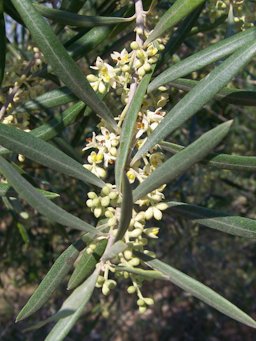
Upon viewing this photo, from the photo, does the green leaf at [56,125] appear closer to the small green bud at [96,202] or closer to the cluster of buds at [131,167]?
the cluster of buds at [131,167]

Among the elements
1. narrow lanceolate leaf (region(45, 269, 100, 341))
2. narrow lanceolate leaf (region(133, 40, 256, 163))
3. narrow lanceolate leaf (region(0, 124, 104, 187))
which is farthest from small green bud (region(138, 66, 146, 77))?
narrow lanceolate leaf (region(45, 269, 100, 341))

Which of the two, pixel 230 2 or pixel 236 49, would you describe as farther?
pixel 230 2

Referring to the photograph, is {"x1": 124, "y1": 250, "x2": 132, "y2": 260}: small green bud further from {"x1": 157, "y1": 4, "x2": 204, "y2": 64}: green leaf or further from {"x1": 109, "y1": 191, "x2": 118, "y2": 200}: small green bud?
{"x1": 157, "y1": 4, "x2": 204, "y2": 64}: green leaf

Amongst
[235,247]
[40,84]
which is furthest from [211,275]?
[40,84]

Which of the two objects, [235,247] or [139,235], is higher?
[139,235]

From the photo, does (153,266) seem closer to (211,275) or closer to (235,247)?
(211,275)

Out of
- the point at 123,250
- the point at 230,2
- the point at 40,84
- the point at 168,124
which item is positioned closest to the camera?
the point at 123,250

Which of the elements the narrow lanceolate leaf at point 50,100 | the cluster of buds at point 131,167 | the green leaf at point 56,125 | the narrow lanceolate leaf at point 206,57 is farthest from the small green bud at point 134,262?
the narrow lanceolate leaf at point 50,100
